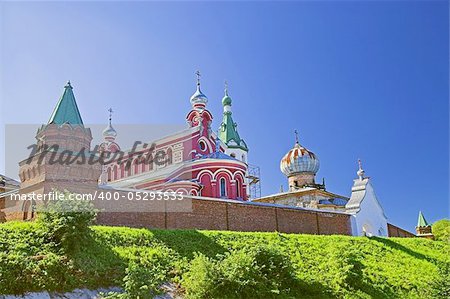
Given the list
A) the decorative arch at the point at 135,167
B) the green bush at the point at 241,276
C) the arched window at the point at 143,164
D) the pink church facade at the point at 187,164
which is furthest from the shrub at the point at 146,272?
the decorative arch at the point at 135,167

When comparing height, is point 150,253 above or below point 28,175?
below

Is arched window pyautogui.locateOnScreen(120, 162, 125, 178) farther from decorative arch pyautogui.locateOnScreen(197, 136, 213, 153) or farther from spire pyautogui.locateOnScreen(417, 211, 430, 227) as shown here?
spire pyautogui.locateOnScreen(417, 211, 430, 227)

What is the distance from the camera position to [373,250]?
16656 millimetres

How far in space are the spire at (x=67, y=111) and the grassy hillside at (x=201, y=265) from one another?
4.97 m

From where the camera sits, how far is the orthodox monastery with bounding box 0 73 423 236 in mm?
13906

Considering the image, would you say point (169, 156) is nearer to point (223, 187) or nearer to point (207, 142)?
point (207, 142)

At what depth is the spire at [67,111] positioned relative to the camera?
1512 cm

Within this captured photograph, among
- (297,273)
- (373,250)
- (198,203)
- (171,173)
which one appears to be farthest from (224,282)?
(171,173)

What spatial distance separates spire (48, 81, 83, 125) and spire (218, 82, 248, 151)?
19.8 metres

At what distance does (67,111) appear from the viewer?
50.6 feet

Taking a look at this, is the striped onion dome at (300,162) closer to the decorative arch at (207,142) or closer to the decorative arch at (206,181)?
the decorative arch at (207,142)

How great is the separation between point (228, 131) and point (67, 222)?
26218 millimetres

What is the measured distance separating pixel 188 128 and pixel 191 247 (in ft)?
54.1

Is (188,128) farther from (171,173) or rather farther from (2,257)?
(2,257)
